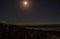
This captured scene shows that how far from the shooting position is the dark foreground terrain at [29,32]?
8.00ft

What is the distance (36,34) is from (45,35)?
13 centimetres

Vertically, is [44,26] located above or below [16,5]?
below

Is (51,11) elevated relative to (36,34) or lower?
elevated

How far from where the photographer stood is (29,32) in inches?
98.0

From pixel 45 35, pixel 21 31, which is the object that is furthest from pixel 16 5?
pixel 45 35

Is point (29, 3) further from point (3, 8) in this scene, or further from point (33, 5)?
point (3, 8)

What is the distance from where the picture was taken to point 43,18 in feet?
8.22

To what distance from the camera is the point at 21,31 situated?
2514 millimetres

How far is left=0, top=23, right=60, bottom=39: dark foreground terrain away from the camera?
96.0 inches

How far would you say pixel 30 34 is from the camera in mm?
2486

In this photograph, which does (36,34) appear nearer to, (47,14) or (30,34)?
(30,34)

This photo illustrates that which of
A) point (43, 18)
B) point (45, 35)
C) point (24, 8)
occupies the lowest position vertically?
point (45, 35)

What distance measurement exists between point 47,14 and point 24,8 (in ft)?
1.13

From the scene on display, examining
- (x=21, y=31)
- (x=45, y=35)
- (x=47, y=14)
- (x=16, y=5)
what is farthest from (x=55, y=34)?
(x=16, y=5)
